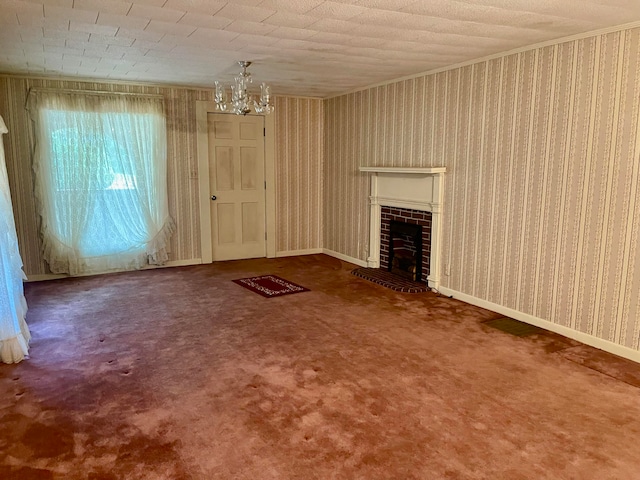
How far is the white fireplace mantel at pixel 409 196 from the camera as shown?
5.01 metres

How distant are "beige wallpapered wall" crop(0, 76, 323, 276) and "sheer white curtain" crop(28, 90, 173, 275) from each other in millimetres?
144

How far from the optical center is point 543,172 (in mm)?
3945

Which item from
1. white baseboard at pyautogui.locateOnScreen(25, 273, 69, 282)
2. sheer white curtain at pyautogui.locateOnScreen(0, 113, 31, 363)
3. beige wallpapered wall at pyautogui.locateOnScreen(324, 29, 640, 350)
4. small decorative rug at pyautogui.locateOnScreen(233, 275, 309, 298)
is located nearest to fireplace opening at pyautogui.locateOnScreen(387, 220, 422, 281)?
beige wallpapered wall at pyautogui.locateOnScreen(324, 29, 640, 350)

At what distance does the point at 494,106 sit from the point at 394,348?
7.76 ft

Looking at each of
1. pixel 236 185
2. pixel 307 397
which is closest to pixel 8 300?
pixel 307 397

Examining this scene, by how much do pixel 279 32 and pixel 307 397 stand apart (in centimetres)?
251

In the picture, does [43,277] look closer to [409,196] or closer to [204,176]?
[204,176]

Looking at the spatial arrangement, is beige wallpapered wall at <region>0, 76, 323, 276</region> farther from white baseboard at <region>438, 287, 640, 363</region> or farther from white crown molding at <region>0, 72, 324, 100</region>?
white baseboard at <region>438, 287, 640, 363</region>

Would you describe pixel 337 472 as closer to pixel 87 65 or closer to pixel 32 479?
pixel 32 479

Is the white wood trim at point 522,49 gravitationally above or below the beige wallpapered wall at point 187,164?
above

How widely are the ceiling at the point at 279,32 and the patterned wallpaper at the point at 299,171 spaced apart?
5.93 ft

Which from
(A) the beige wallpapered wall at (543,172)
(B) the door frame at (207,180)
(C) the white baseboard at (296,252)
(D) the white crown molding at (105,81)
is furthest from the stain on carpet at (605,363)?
(D) the white crown molding at (105,81)

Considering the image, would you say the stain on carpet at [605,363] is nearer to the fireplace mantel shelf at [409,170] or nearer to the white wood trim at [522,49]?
the fireplace mantel shelf at [409,170]

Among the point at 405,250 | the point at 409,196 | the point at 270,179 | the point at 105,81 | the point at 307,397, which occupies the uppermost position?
the point at 105,81
